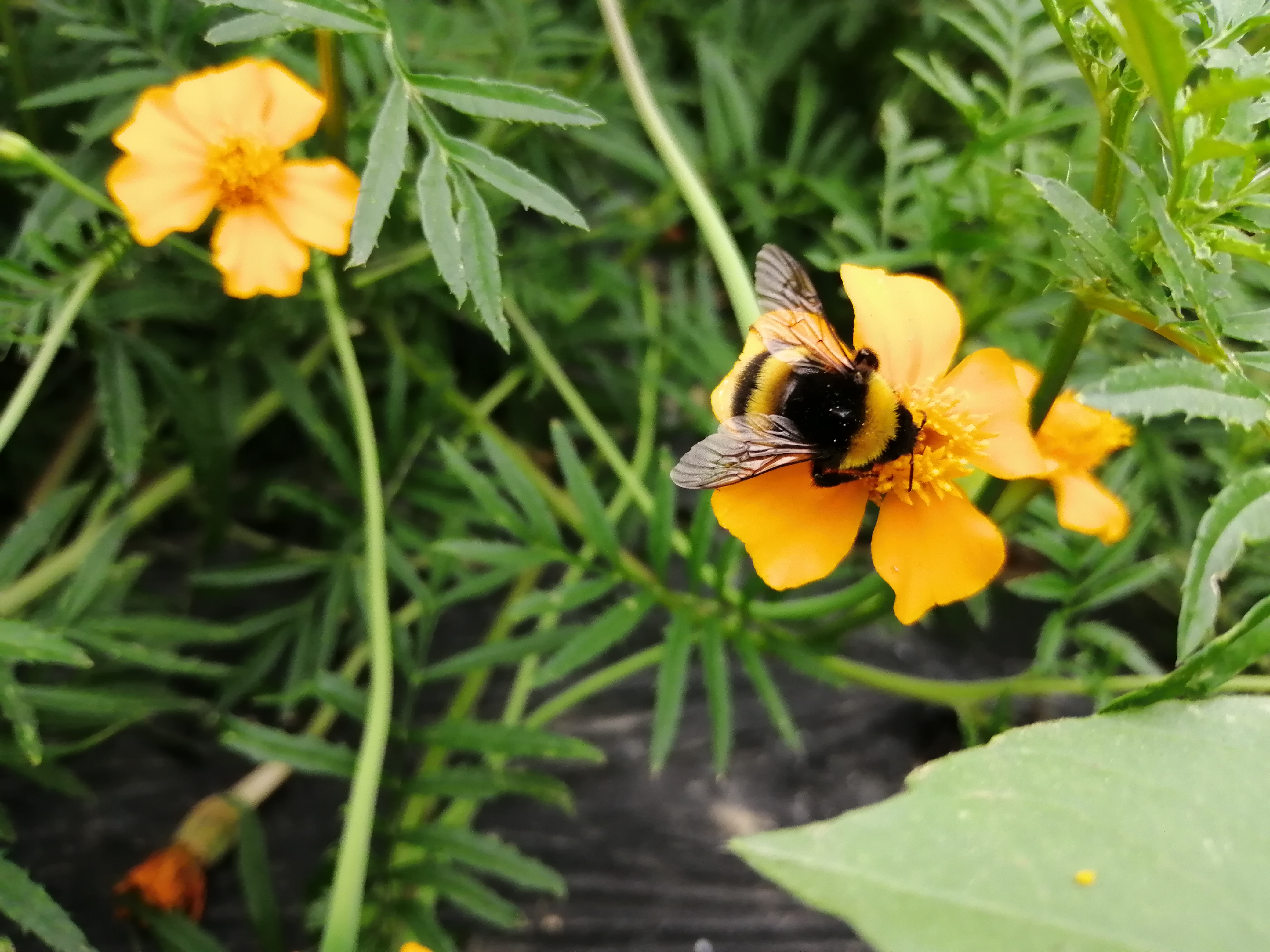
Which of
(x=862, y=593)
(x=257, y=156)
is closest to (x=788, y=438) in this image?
(x=862, y=593)

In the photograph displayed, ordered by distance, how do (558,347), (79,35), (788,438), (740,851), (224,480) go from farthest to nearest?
1. (558,347)
2. (224,480)
3. (79,35)
4. (788,438)
5. (740,851)

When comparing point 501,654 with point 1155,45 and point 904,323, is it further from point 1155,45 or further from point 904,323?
point 1155,45

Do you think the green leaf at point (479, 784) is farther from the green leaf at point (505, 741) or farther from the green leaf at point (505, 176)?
the green leaf at point (505, 176)

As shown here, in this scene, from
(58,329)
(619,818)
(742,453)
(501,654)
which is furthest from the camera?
(619,818)

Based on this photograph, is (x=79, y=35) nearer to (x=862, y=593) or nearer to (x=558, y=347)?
(x=558, y=347)

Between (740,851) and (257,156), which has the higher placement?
(257,156)

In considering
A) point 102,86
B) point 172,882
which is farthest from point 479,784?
point 102,86

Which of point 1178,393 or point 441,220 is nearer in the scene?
point 1178,393
